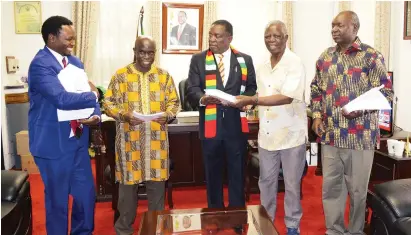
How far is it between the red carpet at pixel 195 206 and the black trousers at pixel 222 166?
1.73 ft

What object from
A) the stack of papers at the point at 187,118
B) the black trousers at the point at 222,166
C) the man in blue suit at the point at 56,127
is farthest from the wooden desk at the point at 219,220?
the stack of papers at the point at 187,118

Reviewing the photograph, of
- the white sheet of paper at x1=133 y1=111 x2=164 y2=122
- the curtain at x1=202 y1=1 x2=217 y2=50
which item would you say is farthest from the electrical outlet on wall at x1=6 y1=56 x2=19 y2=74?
the white sheet of paper at x1=133 y1=111 x2=164 y2=122

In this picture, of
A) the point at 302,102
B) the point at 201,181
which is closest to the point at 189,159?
the point at 201,181

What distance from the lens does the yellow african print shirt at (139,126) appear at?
2.52 metres

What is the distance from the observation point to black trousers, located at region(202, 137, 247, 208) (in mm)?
2568

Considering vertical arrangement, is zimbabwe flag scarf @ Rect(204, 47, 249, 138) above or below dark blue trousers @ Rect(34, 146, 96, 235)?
above

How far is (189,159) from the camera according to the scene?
3738 mm

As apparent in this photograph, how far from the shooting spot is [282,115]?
8.27 feet

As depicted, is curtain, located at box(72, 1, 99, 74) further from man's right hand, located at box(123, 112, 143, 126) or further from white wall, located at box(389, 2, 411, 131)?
white wall, located at box(389, 2, 411, 131)

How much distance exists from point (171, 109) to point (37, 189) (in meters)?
2.17

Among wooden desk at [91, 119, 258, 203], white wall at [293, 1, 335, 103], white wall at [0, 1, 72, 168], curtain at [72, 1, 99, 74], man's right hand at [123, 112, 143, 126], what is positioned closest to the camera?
man's right hand at [123, 112, 143, 126]

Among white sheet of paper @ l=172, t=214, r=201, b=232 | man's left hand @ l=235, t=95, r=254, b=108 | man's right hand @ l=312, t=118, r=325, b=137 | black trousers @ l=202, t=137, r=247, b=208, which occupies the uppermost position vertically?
man's left hand @ l=235, t=95, r=254, b=108

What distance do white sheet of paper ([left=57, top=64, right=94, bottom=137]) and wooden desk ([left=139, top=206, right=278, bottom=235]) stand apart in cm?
73

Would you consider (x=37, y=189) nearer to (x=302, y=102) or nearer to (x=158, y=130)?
(x=158, y=130)
